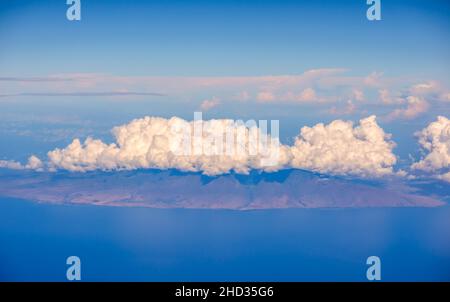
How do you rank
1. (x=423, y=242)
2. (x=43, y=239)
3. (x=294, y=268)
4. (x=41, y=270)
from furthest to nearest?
(x=423, y=242) → (x=43, y=239) → (x=294, y=268) → (x=41, y=270)

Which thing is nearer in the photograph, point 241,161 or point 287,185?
point 287,185

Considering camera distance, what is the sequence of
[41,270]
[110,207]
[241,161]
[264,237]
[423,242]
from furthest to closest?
[241,161] → [110,207] → [264,237] → [423,242] → [41,270]

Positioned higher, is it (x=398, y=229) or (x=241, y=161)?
(x=241, y=161)

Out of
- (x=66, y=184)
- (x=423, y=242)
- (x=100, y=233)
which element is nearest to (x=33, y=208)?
(x=66, y=184)

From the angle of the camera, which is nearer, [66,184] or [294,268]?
[294,268]

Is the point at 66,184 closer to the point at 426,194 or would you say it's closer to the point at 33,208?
the point at 33,208

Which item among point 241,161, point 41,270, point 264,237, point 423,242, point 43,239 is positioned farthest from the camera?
point 241,161

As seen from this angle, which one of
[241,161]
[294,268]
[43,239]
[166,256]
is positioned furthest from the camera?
[241,161]

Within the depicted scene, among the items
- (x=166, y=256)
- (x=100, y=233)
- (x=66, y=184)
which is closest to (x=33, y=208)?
(x=66, y=184)

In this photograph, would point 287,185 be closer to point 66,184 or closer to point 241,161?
point 241,161
